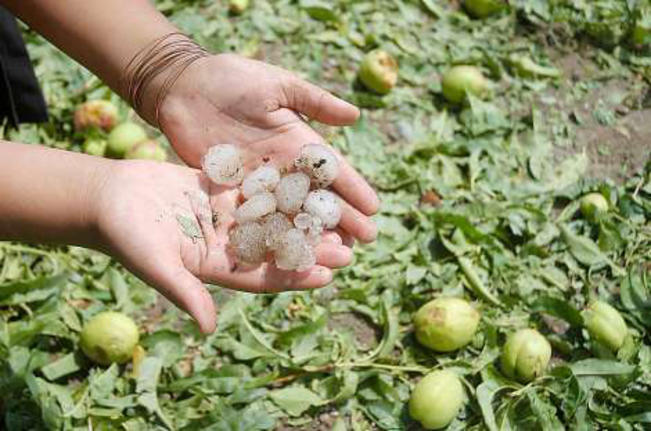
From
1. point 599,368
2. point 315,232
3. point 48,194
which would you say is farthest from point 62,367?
point 599,368

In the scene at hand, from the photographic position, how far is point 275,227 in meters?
2.65

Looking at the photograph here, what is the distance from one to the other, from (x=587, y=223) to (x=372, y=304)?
1129mm

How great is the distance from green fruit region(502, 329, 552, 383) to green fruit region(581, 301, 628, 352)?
203 millimetres

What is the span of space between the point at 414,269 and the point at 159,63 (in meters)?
1.46

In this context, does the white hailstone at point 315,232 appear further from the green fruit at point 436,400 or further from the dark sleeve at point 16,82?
the dark sleeve at point 16,82

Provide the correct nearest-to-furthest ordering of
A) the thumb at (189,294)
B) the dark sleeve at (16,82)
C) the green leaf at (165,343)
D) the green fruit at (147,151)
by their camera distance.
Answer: the thumb at (189,294)
the green leaf at (165,343)
the dark sleeve at (16,82)
the green fruit at (147,151)

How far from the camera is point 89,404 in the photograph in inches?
119

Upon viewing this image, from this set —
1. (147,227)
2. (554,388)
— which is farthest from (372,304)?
(147,227)

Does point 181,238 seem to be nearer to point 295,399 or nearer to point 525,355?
point 295,399

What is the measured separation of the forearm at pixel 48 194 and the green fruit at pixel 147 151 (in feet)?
4.52

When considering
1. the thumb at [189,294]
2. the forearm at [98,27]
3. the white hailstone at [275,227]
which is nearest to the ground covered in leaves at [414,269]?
the white hailstone at [275,227]

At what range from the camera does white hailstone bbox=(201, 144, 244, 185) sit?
262 centimetres

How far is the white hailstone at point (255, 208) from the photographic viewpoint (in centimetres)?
261

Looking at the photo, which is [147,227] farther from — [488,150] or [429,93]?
[429,93]
